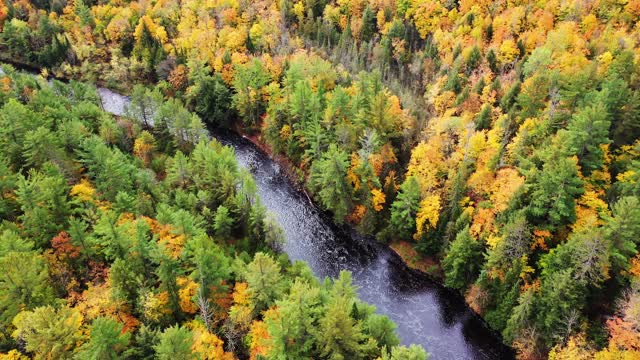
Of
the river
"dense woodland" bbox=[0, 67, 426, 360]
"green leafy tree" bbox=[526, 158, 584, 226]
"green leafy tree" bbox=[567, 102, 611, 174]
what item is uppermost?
"green leafy tree" bbox=[567, 102, 611, 174]

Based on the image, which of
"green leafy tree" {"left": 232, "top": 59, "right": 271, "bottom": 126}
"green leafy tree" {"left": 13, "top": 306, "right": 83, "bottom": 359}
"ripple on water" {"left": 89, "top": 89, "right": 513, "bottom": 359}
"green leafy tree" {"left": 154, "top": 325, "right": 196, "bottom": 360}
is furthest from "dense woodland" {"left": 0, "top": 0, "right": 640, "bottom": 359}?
"green leafy tree" {"left": 13, "top": 306, "right": 83, "bottom": 359}

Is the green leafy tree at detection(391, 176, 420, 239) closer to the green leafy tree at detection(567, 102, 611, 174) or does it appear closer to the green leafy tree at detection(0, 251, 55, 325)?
the green leafy tree at detection(567, 102, 611, 174)

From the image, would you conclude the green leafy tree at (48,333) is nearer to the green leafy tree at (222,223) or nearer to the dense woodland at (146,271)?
the dense woodland at (146,271)

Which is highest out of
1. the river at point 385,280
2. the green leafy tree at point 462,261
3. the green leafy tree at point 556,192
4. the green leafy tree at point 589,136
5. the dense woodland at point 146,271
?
the green leafy tree at point 589,136

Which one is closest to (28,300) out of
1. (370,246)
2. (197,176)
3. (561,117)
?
(197,176)

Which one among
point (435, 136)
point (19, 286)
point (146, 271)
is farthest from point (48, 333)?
point (435, 136)

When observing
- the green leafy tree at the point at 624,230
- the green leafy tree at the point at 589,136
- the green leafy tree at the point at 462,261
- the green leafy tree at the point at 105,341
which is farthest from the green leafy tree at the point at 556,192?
the green leafy tree at the point at 105,341

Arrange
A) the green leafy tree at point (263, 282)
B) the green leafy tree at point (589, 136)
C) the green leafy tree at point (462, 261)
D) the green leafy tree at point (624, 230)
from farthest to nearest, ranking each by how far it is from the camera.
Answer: the green leafy tree at point (462, 261) → the green leafy tree at point (589, 136) → the green leafy tree at point (263, 282) → the green leafy tree at point (624, 230)
